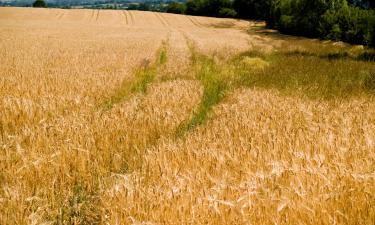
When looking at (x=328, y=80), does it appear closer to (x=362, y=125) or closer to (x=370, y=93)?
(x=370, y=93)

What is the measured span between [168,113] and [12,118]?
223 cm

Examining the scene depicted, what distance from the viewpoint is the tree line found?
1058 inches

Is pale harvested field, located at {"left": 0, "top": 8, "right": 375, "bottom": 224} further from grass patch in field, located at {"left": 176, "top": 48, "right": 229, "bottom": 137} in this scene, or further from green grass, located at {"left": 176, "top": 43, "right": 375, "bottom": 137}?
green grass, located at {"left": 176, "top": 43, "right": 375, "bottom": 137}

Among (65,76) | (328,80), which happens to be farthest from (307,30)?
(65,76)

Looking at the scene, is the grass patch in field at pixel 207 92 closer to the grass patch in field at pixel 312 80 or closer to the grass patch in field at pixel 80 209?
the grass patch in field at pixel 312 80

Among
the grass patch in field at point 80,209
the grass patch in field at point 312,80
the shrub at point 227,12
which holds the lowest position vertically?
the shrub at point 227,12

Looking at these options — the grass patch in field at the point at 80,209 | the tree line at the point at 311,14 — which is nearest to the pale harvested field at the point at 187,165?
the grass patch in field at the point at 80,209

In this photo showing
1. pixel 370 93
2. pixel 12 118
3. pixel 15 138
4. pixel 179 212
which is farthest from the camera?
pixel 370 93

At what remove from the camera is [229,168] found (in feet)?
11.8

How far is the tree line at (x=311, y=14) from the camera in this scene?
26.9 metres

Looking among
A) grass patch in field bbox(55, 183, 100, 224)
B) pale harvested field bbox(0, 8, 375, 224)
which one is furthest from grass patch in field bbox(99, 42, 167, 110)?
grass patch in field bbox(55, 183, 100, 224)

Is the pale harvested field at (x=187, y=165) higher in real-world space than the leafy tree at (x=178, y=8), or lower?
higher

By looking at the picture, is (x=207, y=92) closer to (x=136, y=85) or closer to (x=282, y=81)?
(x=136, y=85)

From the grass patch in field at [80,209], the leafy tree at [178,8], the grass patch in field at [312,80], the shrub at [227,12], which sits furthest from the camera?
the leafy tree at [178,8]
